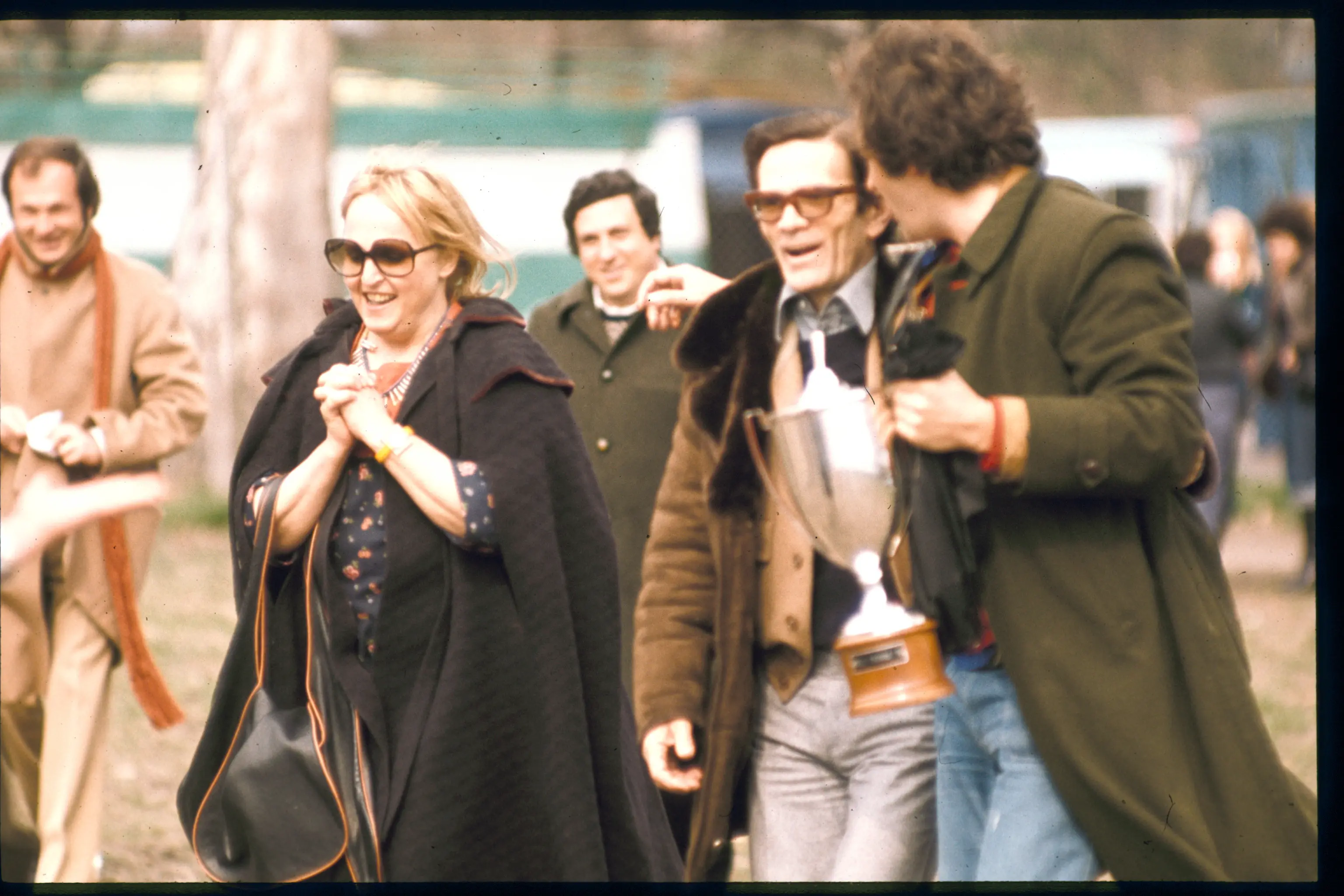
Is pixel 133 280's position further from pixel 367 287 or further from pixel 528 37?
pixel 528 37

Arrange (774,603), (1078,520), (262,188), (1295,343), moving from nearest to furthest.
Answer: (1078,520) < (774,603) < (1295,343) < (262,188)

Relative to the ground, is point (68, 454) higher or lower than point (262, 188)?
lower

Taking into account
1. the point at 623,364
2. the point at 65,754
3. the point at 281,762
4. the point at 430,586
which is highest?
the point at 623,364

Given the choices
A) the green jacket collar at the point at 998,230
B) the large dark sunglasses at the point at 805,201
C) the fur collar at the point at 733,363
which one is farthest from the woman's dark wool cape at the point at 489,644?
the green jacket collar at the point at 998,230

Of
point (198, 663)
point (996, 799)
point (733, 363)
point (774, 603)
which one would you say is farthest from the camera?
point (198, 663)

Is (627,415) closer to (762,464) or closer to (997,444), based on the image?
(762,464)

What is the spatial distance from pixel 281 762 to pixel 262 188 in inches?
373

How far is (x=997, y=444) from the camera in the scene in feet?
10.7

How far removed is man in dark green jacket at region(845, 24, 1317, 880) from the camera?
10.7 feet

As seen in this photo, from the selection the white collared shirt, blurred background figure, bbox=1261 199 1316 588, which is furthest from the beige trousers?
blurred background figure, bbox=1261 199 1316 588

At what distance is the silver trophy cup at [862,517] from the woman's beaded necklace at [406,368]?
735mm

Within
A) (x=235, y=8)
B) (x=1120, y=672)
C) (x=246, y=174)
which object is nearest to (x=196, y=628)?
(x=246, y=174)

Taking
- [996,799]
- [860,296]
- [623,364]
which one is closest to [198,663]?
[623,364]

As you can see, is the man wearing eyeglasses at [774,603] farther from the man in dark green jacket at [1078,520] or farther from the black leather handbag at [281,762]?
the black leather handbag at [281,762]
